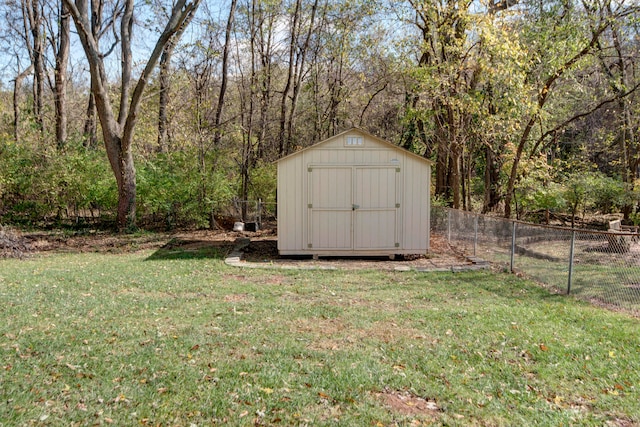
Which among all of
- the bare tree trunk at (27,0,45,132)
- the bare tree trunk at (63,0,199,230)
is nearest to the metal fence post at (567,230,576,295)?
the bare tree trunk at (63,0,199,230)

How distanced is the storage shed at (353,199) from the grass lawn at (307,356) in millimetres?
2740

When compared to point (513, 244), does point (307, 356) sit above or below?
below

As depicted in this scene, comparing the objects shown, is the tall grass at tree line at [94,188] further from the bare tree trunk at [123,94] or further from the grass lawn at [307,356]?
the grass lawn at [307,356]

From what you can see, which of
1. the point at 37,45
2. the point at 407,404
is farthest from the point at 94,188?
the point at 407,404

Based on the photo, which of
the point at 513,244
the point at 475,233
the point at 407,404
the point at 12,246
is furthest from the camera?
the point at 12,246

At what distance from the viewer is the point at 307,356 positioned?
14.0 feet

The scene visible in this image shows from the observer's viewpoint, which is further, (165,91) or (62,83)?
(62,83)

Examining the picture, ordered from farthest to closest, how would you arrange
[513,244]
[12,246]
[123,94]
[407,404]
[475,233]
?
[123,94], [12,246], [475,233], [513,244], [407,404]

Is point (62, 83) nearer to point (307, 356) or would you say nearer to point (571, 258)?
point (307, 356)

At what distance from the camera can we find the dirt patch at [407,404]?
327cm

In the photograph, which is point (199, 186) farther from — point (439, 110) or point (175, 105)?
point (439, 110)

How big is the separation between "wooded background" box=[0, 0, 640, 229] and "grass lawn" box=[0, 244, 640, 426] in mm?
6993

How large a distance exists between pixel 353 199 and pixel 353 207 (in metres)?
0.17

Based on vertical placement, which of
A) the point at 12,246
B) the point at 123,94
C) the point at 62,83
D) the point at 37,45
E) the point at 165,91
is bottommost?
the point at 12,246
